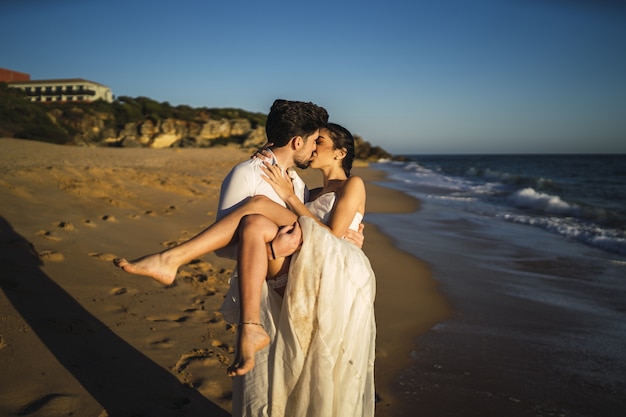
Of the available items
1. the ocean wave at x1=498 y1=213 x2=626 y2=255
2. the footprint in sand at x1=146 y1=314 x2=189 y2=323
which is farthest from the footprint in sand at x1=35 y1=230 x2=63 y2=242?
the ocean wave at x1=498 y1=213 x2=626 y2=255

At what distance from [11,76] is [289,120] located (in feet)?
230

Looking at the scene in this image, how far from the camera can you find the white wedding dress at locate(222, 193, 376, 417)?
7.19ft

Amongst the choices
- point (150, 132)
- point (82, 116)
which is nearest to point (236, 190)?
point (150, 132)

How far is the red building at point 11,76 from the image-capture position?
56019mm

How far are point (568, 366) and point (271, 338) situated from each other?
2814 millimetres

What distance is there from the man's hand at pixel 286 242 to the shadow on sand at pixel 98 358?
4.06 feet

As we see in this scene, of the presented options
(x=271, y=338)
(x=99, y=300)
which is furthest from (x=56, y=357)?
(x=271, y=338)

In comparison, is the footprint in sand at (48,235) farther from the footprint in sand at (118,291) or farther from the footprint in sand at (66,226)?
the footprint in sand at (118,291)

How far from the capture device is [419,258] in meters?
7.11

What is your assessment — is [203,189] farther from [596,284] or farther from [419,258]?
[596,284]

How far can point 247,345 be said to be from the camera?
215 centimetres

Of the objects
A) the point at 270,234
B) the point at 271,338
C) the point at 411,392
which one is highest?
the point at 270,234

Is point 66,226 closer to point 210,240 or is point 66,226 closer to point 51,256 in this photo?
point 51,256

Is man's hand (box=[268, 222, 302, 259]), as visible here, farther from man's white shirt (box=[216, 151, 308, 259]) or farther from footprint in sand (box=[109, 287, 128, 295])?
footprint in sand (box=[109, 287, 128, 295])
